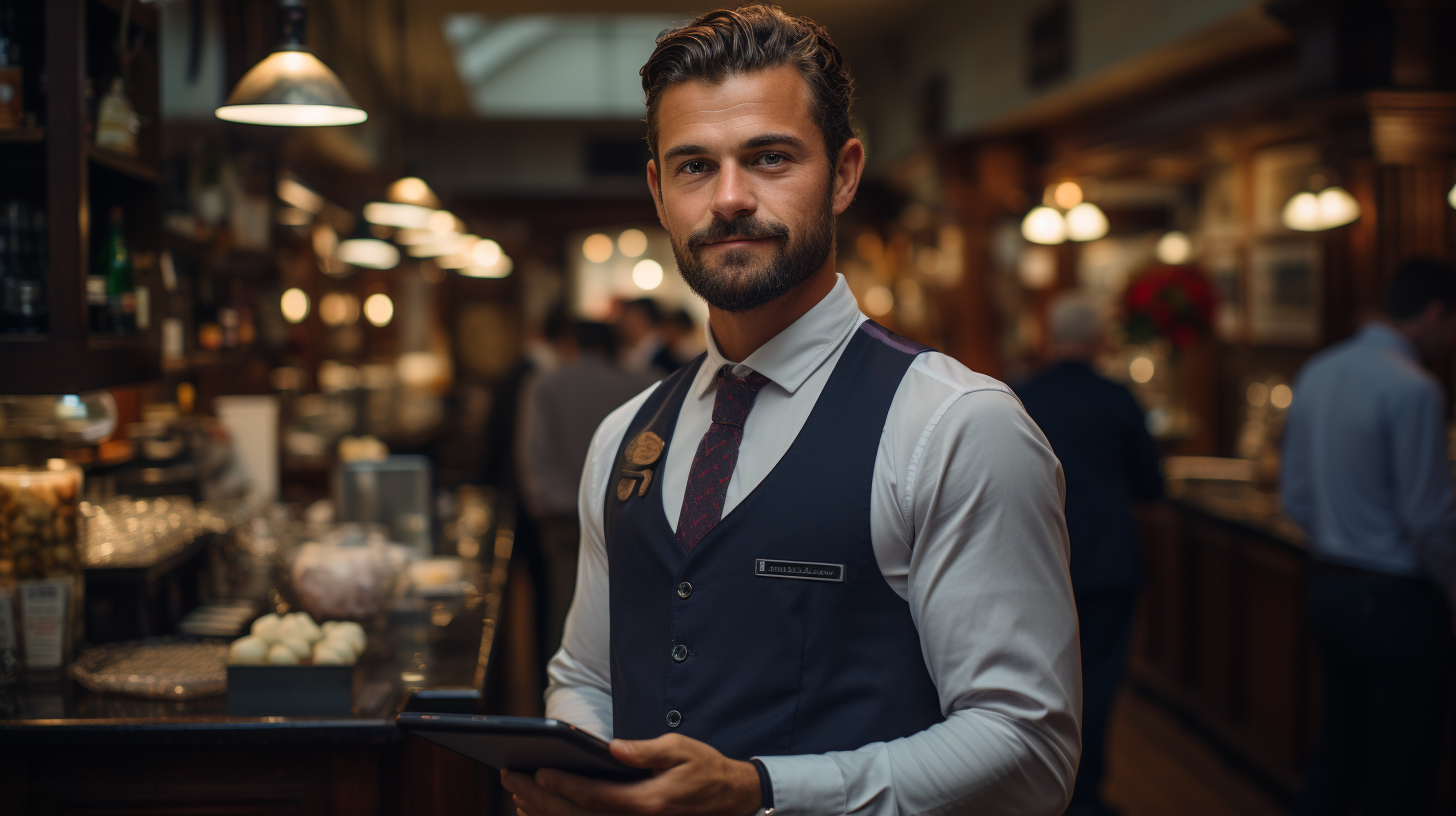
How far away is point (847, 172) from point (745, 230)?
0.66 ft

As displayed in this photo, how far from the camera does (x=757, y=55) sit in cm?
133

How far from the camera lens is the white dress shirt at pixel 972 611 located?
47.2 inches

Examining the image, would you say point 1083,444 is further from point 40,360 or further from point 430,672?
point 40,360

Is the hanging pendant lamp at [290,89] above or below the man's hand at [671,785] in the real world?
above

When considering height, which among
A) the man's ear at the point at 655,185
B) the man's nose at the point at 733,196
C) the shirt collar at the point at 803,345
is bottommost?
the shirt collar at the point at 803,345

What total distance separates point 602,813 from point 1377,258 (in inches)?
162

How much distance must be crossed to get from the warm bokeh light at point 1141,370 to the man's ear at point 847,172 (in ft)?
20.8

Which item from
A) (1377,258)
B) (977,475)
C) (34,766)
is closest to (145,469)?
(34,766)

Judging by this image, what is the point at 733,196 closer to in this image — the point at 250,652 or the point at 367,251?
the point at 250,652

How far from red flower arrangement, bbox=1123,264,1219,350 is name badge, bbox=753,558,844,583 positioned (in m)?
5.02

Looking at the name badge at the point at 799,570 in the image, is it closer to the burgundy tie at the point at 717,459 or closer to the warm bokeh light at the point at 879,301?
the burgundy tie at the point at 717,459

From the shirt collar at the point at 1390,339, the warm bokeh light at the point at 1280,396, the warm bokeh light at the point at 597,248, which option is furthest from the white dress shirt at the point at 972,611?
the warm bokeh light at the point at 597,248

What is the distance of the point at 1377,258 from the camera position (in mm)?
4250

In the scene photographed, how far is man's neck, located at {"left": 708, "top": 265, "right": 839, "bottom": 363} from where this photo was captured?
140cm
